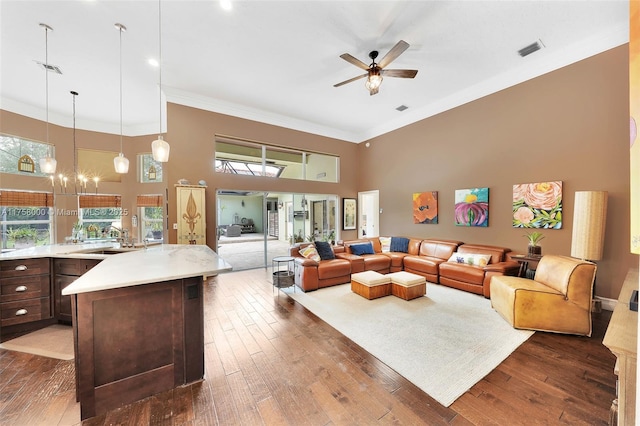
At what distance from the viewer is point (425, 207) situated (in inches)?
238

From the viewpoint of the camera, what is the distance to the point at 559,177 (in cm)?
402

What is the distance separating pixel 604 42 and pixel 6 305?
8.79m

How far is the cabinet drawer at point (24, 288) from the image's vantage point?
2871 millimetres

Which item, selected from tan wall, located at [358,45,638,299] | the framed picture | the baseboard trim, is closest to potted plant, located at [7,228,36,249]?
the framed picture

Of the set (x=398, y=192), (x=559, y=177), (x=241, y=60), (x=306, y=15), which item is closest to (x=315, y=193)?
(x=398, y=192)

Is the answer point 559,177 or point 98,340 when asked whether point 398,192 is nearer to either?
point 559,177

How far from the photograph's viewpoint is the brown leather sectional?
165 inches

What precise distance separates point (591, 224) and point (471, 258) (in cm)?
168

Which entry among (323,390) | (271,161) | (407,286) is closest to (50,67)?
(271,161)

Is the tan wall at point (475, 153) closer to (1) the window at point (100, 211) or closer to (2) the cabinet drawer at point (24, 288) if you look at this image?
(1) the window at point (100, 211)

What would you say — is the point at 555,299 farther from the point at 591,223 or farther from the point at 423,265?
the point at 423,265

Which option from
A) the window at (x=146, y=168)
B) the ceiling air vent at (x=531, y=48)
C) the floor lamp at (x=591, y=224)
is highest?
the ceiling air vent at (x=531, y=48)

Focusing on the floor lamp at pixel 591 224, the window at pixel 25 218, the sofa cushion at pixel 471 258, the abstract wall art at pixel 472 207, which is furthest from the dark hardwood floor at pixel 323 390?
the window at pixel 25 218

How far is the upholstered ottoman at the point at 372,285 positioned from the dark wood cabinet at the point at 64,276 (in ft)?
12.4
